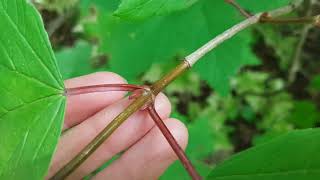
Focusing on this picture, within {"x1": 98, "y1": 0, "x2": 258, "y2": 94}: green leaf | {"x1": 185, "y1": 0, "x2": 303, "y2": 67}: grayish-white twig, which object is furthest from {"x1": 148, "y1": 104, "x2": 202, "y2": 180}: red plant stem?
{"x1": 98, "y1": 0, "x2": 258, "y2": 94}: green leaf

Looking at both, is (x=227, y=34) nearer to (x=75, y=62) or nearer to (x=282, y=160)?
(x=282, y=160)

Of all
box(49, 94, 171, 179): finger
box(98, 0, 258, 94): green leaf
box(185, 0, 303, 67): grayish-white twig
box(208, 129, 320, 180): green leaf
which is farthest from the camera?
box(98, 0, 258, 94): green leaf

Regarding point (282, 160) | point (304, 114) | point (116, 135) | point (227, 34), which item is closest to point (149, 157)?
point (116, 135)

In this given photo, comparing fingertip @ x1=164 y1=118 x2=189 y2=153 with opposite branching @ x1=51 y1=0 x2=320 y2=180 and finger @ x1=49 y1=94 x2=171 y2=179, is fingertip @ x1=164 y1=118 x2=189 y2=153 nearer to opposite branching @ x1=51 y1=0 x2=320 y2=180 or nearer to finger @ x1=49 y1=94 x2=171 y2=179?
finger @ x1=49 y1=94 x2=171 y2=179

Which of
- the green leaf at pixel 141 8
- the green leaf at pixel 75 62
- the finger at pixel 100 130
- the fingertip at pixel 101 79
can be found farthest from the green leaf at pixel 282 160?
the green leaf at pixel 75 62

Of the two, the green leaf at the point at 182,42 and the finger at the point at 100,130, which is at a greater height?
the green leaf at the point at 182,42

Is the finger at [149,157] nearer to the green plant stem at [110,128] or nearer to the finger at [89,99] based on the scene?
the finger at [89,99]
